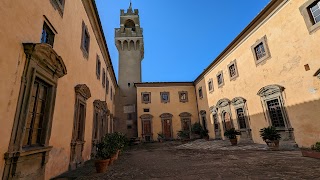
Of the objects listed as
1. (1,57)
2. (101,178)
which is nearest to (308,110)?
(101,178)

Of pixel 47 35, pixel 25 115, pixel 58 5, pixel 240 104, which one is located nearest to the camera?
pixel 25 115

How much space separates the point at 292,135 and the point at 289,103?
69.3 inches

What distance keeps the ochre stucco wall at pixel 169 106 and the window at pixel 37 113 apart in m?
17.8

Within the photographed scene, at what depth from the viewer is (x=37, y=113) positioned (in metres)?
4.49

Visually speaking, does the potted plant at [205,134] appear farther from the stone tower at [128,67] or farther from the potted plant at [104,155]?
the potted plant at [104,155]

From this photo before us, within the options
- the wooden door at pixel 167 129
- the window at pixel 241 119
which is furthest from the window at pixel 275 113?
the wooden door at pixel 167 129

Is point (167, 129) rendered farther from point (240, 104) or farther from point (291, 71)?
point (291, 71)

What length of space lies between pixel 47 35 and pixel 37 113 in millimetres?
2436

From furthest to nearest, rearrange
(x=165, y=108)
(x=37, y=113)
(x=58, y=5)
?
(x=165, y=108)
(x=58, y=5)
(x=37, y=113)

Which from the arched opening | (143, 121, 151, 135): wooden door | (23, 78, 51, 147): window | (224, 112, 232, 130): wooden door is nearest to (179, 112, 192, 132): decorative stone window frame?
(143, 121, 151, 135): wooden door

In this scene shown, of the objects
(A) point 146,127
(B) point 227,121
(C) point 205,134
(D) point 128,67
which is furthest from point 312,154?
(D) point 128,67

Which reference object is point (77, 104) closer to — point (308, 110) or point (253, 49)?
point (308, 110)

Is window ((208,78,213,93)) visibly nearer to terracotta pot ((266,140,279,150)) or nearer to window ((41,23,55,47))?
terracotta pot ((266,140,279,150))

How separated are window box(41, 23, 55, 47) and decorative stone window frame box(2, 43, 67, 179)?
625 mm
